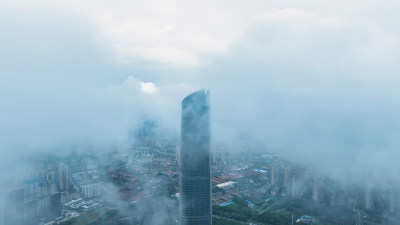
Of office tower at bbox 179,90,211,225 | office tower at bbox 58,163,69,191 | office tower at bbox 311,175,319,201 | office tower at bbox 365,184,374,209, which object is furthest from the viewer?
office tower at bbox 311,175,319,201

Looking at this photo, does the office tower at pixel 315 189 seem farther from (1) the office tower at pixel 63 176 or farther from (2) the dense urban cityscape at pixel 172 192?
(1) the office tower at pixel 63 176

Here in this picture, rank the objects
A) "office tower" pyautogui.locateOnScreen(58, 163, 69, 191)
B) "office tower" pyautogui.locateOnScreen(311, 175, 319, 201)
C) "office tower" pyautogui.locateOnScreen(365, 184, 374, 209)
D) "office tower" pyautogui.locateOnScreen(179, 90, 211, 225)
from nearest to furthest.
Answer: "office tower" pyautogui.locateOnScreen(179, 90, 211, 225)
"office tower" pyautogui.locateOnScreen(58, 163, 69, 191)
"office tower" pyautogui.locateOnScreen(365, 184, 374, 209)
"office tower" pyautogui.locateOnScreen(311, 175, 319, 201)

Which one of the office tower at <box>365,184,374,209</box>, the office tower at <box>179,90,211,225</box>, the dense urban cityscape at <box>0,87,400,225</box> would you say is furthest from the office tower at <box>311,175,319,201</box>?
the office tower at <box>179,90,211,225</box>

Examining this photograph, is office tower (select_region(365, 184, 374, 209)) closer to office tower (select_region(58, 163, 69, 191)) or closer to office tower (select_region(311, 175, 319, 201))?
office tower (select_region(311, 175, 319, 201))

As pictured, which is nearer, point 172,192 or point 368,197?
point 368,197

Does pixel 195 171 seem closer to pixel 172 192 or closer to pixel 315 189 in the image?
pixel 172 192

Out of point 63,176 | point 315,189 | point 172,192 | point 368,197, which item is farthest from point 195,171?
point 368,197
